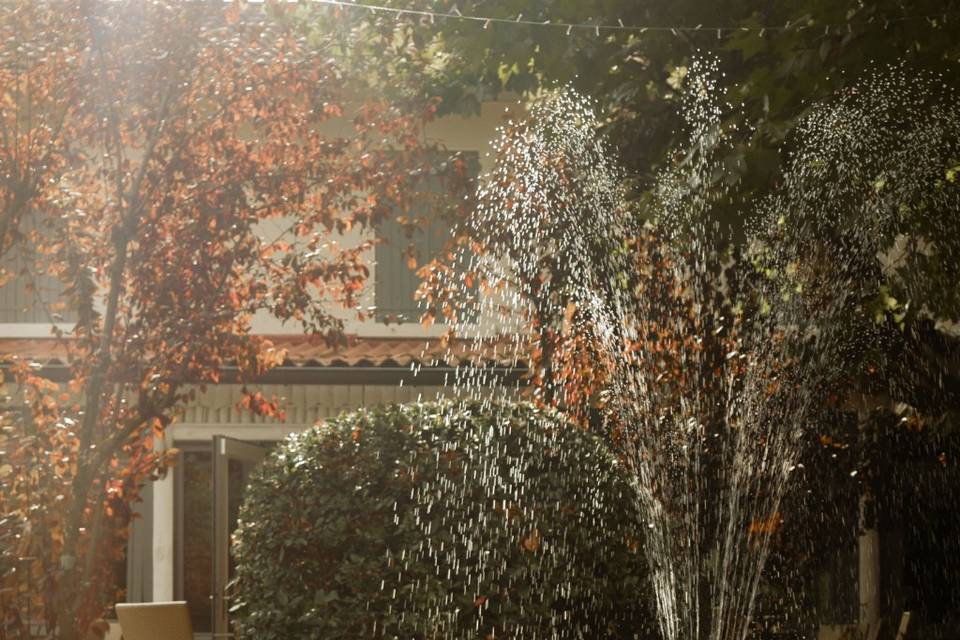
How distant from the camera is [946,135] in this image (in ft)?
33.2

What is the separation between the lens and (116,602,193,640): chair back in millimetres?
9859

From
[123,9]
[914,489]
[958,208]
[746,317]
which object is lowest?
[914,489]

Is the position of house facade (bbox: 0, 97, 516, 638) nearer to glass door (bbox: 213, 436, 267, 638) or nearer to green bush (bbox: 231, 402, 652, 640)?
glass door (bbox: 213, 436, 267, 638)

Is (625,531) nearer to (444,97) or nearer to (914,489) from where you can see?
(914,489)

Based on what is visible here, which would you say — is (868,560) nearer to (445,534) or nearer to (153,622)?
(153,622)

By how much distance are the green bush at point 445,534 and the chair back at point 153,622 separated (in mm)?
2459

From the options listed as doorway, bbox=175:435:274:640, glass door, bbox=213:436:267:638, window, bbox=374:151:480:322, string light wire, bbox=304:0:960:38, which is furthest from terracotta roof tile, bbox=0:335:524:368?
string light wire, bbox=304:0:960:38

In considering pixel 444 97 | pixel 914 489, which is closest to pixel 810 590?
pixel 914 489

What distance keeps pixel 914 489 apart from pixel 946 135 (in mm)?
2773

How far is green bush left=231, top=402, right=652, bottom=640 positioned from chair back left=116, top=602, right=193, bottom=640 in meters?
2.46

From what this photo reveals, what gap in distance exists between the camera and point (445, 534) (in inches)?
282

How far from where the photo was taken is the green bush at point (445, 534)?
23.4ft

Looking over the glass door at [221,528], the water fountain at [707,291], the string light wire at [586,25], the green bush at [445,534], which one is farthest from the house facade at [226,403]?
A: the green bush at [445,534]

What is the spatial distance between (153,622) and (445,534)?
3589 mm
